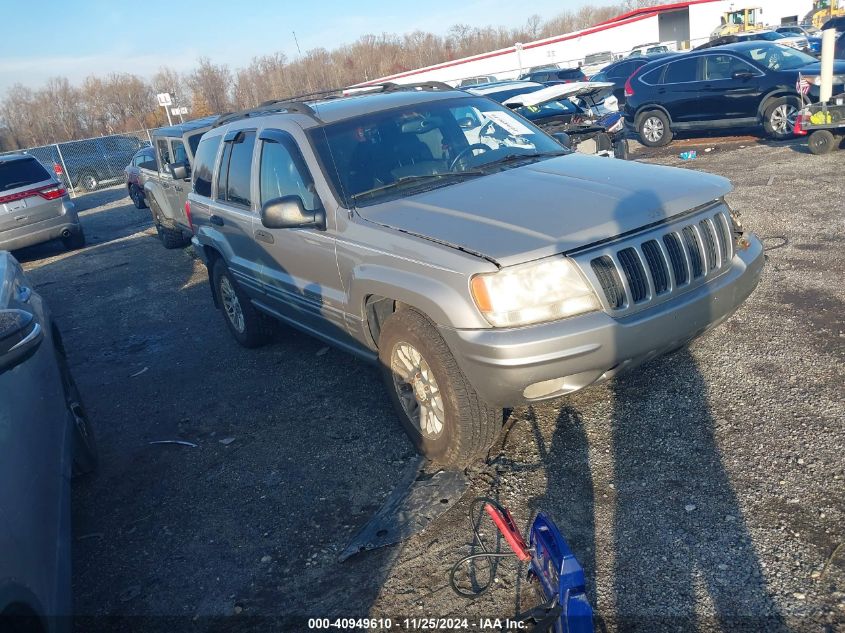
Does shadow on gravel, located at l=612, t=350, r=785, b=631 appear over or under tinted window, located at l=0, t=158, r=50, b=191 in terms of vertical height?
under

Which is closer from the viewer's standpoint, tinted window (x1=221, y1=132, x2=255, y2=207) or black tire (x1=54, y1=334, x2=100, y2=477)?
black tire (x1=54, y1=334, x2=100, y2=477)

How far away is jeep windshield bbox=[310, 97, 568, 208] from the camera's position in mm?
4125

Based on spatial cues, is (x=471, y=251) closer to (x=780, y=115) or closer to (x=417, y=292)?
(x=417, y=292)

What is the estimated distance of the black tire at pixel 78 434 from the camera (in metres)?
3.98

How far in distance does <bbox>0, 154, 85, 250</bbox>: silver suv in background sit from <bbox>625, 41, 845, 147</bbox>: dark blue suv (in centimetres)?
1127

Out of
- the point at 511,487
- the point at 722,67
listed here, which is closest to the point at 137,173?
the point at 722,67

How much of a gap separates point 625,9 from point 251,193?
10636 cm

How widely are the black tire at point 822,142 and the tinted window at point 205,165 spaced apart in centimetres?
903

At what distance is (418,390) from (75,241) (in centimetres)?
1141

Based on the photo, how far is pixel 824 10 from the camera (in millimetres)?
41594

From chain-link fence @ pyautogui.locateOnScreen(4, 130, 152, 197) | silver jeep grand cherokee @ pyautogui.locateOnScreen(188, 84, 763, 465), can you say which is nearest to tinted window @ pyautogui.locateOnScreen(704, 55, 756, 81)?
silver jeep grand cherokee @ pyautogui.locateOnScreen(188, 84, 763, 465)

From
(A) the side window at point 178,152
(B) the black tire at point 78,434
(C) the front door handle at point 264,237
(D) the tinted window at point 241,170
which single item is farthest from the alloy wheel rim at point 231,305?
(A) the side window at point 178,152

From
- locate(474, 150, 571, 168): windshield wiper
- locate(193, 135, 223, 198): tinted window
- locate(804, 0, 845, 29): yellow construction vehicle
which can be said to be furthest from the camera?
locate(804, 0, 845, 29): yellow construction vehicle

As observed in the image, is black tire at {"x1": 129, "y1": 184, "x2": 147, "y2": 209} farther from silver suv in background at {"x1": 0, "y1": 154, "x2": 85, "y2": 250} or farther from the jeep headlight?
the jeep headlight
